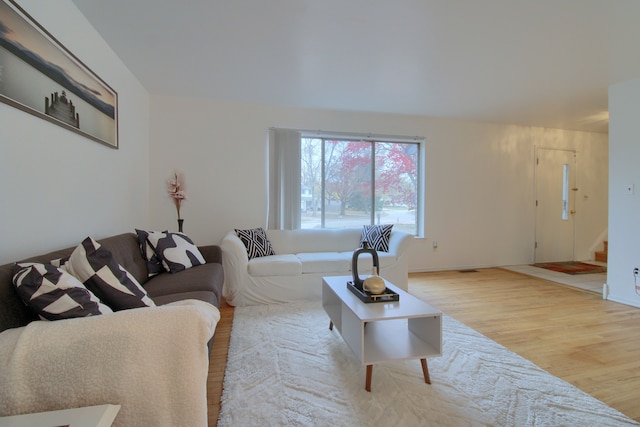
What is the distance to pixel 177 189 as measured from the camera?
353 centimetres

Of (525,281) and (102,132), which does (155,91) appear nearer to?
(102,132)

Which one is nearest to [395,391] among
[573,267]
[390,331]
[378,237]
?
[390,331]

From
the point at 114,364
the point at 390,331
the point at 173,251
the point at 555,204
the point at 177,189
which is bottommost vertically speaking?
the point at 390,331

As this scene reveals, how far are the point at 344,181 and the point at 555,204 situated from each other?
4038 millimetres

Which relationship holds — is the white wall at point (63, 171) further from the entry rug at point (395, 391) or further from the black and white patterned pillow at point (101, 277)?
the entry rug at point (395, 391)

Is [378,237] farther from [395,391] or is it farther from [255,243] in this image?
[395,391]

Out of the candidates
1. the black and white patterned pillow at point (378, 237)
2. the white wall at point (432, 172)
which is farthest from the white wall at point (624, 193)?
the black and white patterned pillow at point (378, 237)

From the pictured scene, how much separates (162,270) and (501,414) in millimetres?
2575

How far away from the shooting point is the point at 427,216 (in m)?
4.64

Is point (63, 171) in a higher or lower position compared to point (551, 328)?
higher

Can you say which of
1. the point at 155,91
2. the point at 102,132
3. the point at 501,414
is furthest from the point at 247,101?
the point at 501,414

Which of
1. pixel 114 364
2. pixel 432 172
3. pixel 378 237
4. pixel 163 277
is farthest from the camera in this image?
pixel 432 172

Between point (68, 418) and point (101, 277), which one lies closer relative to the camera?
point (68, 418)

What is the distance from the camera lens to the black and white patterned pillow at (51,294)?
1031mm
